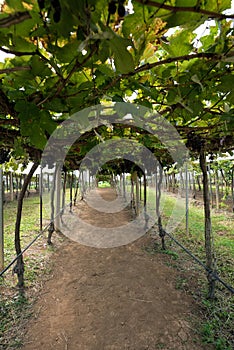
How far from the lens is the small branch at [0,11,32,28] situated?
20.2 inches

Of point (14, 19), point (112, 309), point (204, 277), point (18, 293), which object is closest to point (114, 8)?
point (14, 19)

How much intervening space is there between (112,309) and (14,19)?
2920mm

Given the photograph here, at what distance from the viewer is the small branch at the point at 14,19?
51cm

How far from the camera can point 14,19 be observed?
20.9 inches

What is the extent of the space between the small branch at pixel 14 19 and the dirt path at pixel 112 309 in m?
2.50

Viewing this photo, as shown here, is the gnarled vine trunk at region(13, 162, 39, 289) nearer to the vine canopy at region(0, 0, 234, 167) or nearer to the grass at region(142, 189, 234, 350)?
the vine canopy at region(0, 0, 234, 167)

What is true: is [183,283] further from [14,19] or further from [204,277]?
[14,19]

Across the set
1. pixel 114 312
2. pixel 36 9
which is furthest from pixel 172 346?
pixel 36 9

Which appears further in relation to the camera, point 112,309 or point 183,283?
point 183,283

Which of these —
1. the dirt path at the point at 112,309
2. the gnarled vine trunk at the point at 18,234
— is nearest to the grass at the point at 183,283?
the dirt path at the point at 112,309

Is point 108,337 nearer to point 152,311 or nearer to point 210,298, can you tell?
point 152,311

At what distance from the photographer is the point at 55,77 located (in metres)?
1.00

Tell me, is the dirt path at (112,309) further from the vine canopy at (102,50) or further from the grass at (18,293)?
the vine canopy at (102,50)

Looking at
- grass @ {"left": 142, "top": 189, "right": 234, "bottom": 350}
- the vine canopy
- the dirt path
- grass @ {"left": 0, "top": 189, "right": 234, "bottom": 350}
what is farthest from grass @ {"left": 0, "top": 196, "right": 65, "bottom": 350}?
Result: the vine canopy
